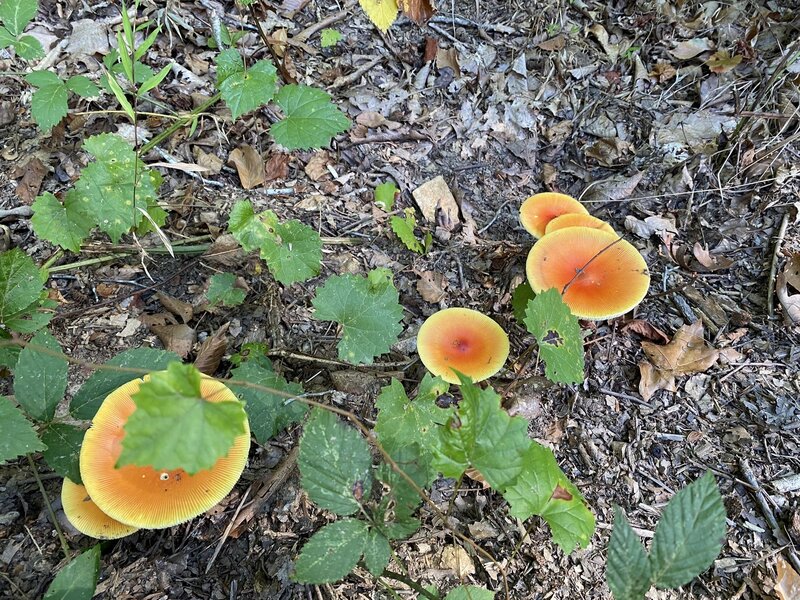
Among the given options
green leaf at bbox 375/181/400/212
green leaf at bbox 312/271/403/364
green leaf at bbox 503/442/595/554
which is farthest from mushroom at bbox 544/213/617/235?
green leaf at bbox 503/442/595/554

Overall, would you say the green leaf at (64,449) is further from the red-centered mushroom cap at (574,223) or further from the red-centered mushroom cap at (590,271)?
the red-centered mushroom cap at (574,223)

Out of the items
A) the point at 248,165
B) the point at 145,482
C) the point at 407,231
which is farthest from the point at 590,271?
the point at 145,482

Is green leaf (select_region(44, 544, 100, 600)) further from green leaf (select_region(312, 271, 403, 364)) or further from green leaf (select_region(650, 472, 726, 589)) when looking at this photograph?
green leaf (select_region(650, 472, 726, 589))

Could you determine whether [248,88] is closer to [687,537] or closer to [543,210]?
[543,210]

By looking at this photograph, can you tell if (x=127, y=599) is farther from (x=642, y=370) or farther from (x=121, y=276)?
(x=642, y=370)

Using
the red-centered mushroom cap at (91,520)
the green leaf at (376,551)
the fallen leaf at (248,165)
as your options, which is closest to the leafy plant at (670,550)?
the green leaf at (376,551)
